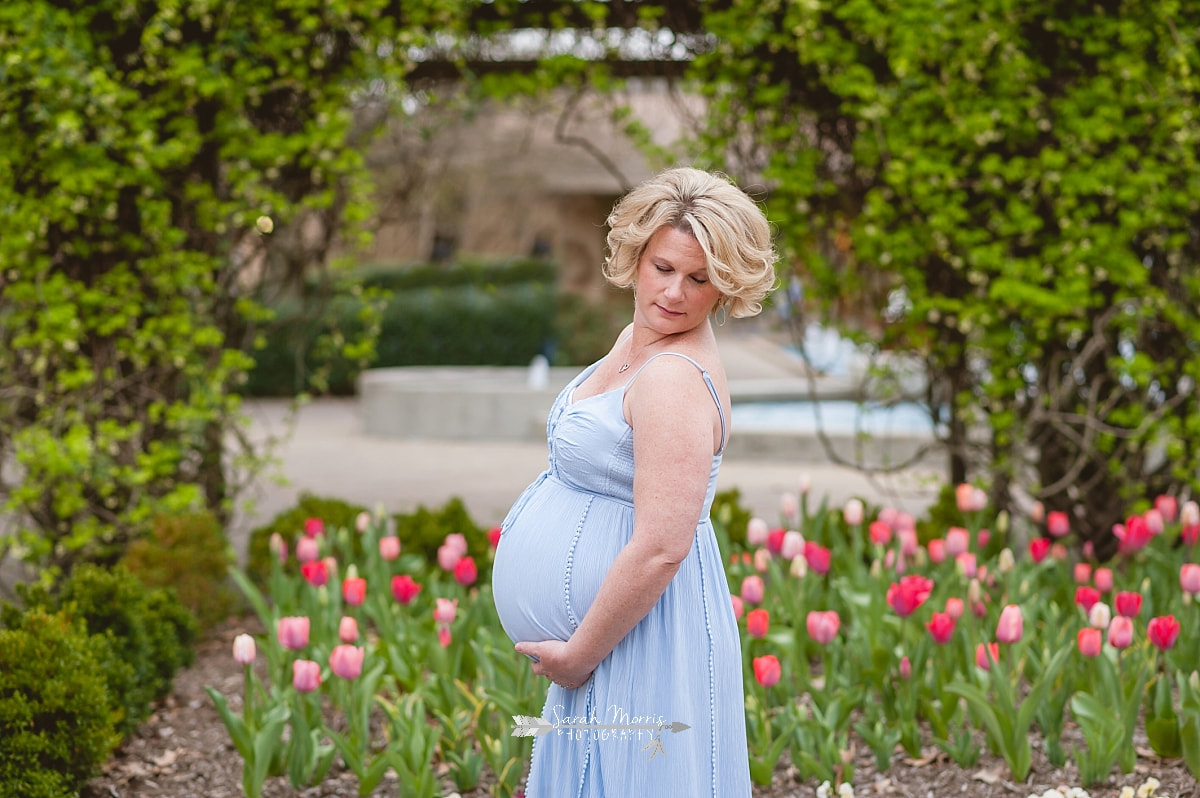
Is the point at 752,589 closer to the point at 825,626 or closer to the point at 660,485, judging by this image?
the point at 825,626

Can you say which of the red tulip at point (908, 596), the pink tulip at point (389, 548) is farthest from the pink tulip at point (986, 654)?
the pink tulip at point (389, 548)

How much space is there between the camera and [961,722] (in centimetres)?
317

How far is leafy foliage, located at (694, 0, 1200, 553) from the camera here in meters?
4.66

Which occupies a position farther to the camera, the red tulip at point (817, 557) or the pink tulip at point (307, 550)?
the pink tulip at point (307, 550)

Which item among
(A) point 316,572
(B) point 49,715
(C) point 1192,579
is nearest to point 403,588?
(A) point 316,572

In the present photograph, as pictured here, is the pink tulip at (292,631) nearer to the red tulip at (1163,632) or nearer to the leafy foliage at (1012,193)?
the red tulip at (1163,632)

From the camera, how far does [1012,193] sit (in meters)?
4.84

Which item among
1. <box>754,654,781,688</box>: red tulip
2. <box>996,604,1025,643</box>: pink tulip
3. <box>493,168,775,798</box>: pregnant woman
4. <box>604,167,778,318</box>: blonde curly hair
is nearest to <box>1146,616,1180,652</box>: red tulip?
<box>996,604,1025,643</box>: pink tulip

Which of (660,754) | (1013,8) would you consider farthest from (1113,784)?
(1013,8)

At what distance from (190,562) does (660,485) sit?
3.12 metres

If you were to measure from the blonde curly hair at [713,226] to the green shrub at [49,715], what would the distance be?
184cm

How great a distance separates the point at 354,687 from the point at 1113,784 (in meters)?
1.96

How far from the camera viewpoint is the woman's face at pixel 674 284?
1803 mm

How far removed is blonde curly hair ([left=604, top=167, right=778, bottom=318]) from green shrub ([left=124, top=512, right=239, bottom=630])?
9.77 ft
